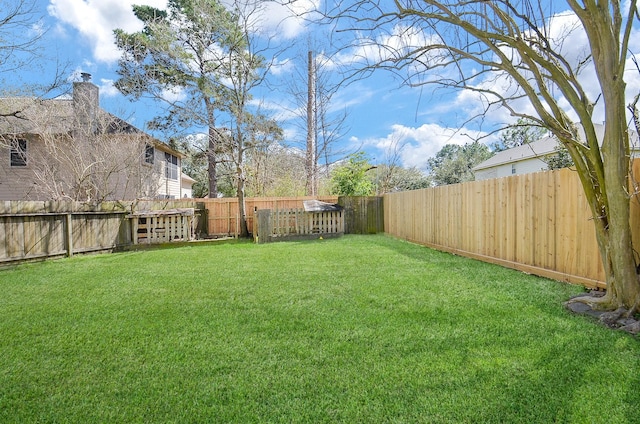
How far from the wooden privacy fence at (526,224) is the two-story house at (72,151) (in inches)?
389

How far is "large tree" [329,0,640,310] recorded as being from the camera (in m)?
3.08

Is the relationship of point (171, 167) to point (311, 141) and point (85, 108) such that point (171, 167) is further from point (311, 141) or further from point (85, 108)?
point (311, 141)

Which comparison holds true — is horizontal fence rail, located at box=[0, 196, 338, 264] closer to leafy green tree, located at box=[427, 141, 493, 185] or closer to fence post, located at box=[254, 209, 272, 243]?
fence post, located at box=[254, 209, 272, 243]

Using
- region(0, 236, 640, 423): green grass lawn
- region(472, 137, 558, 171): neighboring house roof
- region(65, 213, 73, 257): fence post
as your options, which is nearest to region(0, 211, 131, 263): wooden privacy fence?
region(65, 213, 73, 257): fence post

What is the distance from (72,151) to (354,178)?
9.98 metres

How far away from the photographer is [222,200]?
12477 mm

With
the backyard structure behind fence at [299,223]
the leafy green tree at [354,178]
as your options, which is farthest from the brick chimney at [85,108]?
the leafy green tree at [354,178]

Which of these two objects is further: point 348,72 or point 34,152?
point 34,152

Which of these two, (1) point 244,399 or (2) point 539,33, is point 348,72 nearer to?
(2) point 539,33

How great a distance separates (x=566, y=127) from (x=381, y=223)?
8.79m

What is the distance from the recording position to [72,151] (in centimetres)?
1083

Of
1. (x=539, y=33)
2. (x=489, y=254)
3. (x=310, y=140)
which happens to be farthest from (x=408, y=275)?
(x=310, y=140)

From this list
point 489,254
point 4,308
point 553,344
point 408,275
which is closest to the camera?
point 553,344

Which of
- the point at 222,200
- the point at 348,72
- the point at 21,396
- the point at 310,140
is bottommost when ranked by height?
the point at 21,396
